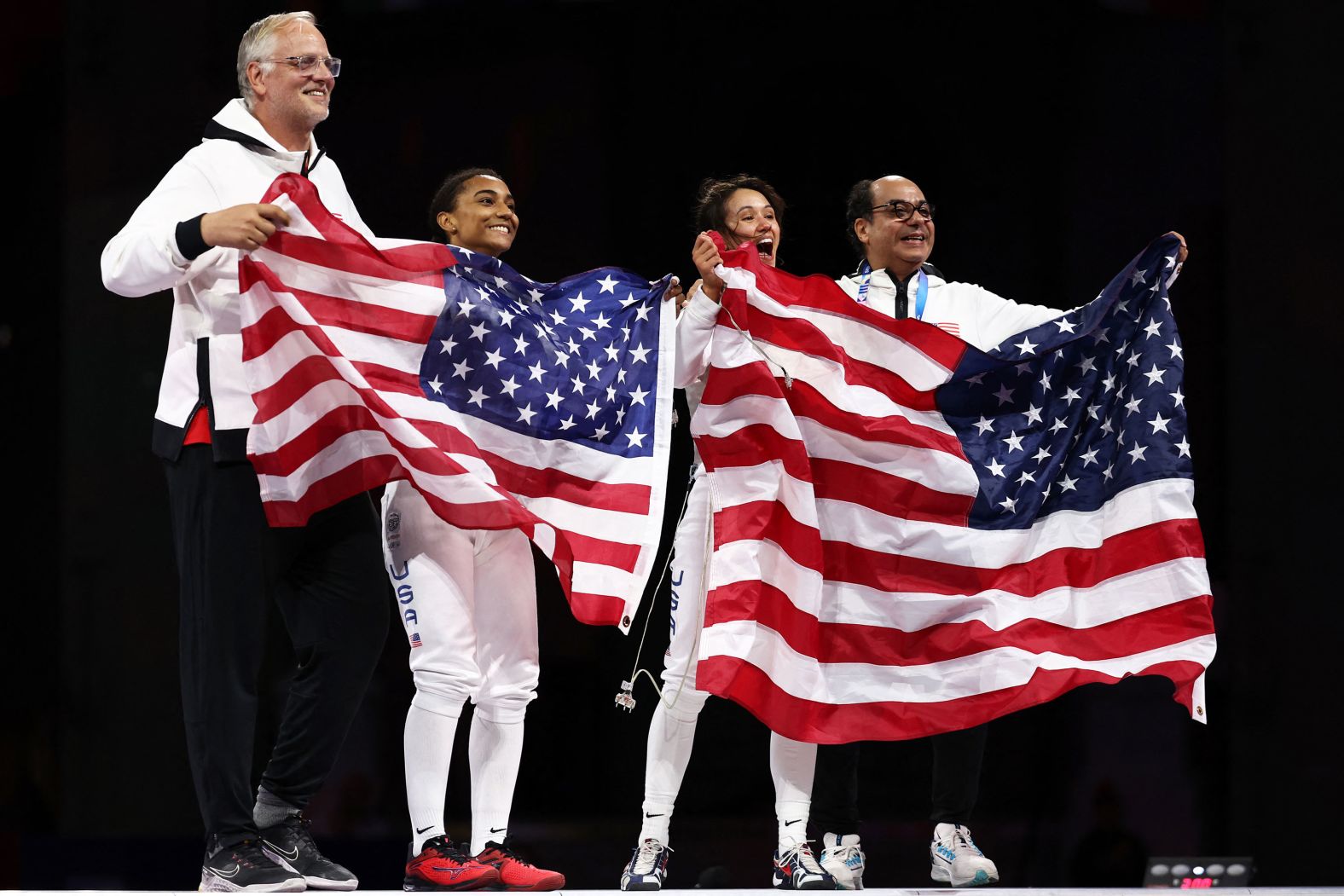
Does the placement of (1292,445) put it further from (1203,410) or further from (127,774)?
(127,774)

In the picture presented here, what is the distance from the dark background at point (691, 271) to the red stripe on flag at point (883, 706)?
2094mm

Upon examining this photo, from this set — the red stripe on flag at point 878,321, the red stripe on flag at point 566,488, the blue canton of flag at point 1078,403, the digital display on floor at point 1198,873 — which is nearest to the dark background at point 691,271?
the digital display on floor at point 1198,873

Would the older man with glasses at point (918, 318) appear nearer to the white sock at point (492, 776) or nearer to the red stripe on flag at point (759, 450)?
the red stripe on flag at point (759, 450)

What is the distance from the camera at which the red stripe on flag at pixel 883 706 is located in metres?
3.92

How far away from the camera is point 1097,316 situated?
14.1 feet

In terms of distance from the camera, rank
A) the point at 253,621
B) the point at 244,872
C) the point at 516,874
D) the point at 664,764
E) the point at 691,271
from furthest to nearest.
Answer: the point at 691,271, the point at 664,764, the point at 516,874, the point at 253,621, the point at 244,872

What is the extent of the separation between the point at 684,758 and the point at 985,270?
3.07m

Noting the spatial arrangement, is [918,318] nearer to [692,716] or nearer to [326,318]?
[692,716]

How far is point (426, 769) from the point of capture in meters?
3.78

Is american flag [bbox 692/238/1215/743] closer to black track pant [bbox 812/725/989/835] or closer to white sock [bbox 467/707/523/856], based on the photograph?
black track pant [bbox 812/725/989/835]

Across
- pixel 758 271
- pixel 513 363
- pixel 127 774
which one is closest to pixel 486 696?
pixel 513 363

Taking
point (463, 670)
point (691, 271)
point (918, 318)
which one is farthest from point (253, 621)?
point (691, 271)

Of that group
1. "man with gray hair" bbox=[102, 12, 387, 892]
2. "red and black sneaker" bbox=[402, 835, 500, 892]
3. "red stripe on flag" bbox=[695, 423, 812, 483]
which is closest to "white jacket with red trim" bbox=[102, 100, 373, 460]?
"man with gray hair" bbox=[102, 12, 387, 892]

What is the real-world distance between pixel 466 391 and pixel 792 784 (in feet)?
4.45
